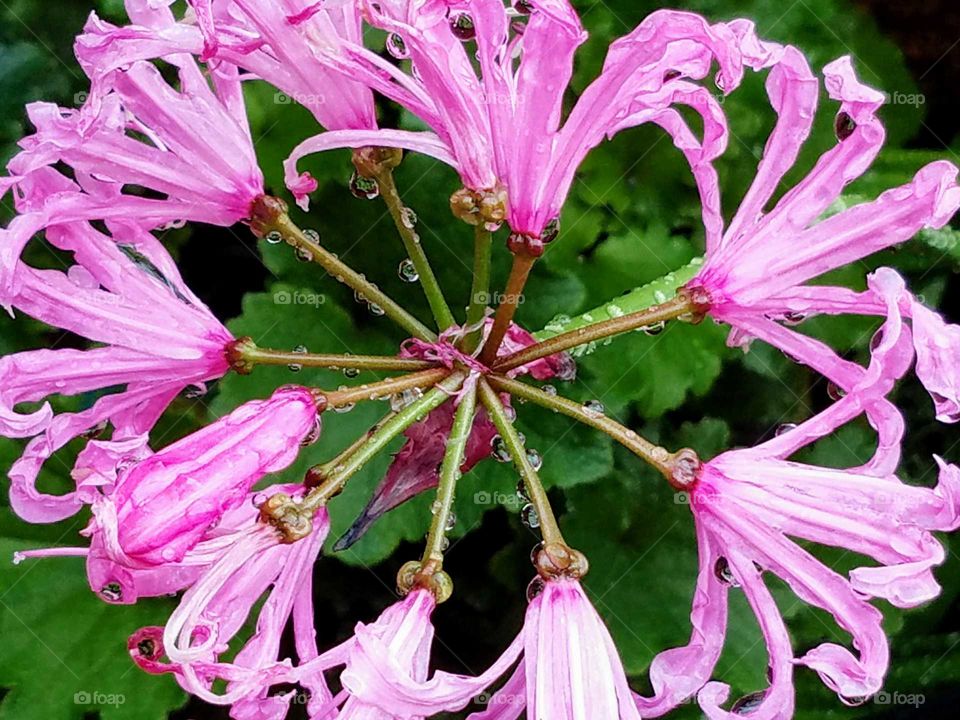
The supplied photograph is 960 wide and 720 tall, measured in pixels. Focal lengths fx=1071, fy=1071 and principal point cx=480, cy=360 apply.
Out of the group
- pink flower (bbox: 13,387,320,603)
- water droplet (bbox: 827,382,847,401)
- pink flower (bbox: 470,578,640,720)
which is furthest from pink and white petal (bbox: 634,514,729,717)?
pink flower (bbox: 13,387,320,603)

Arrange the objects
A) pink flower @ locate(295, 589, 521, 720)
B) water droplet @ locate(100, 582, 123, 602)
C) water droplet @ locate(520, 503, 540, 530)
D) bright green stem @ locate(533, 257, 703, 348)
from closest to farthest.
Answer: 1. pink flower @ locate(295, 589, 521, 720)
2. water droplet @ locate(100, 582, 123, 602)
3. water droplet @ locate(520, 503, 540, 530)
4. bright green stem @ locate(533, 257, 703, 348)

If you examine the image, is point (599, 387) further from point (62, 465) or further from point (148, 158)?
point (62, 465)

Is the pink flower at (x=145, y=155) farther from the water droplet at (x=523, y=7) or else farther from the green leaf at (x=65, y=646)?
the green leaf at (x=65, y=646)

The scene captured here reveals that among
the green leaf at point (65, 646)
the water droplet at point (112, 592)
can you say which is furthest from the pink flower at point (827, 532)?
Result: the green leaf at point (65, 646)

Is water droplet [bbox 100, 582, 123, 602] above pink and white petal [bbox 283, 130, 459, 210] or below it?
below

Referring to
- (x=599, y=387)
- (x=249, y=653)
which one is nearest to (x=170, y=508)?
(x=249, y=653)

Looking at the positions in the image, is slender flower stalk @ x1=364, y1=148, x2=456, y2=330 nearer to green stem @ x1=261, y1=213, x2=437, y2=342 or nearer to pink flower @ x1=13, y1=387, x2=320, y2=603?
green stem @ x1=261, y1=213, x2=437, y2=342

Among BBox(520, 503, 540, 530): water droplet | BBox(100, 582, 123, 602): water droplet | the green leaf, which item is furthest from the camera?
the green leaf
